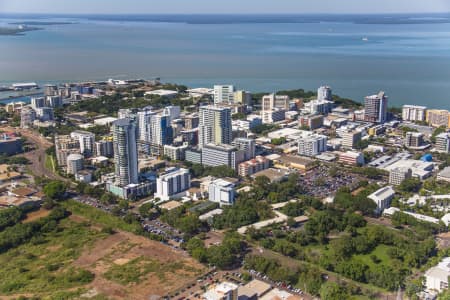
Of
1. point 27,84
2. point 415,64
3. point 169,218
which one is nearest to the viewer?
point 169,218

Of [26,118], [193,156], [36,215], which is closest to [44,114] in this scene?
[26,118]

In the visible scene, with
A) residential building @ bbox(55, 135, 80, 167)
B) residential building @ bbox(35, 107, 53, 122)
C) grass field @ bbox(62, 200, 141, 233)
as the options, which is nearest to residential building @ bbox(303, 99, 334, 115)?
residential building @ bbox(55, 135, 80, 167)

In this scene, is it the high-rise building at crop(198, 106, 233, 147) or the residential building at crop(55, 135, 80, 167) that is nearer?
the residential building at crop(55, 135, 80, 167)

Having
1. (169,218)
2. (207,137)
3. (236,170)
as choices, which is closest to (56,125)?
(207,137)

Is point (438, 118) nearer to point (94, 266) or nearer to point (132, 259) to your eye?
A: point (132, 259)

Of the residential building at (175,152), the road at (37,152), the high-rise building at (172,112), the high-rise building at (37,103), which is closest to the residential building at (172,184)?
the residential building at (175,152)

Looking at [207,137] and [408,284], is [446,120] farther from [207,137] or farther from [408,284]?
[408,284]

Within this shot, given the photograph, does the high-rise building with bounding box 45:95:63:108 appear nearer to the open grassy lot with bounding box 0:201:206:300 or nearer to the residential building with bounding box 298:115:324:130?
the residential building with bounding box 298:115:324:130
